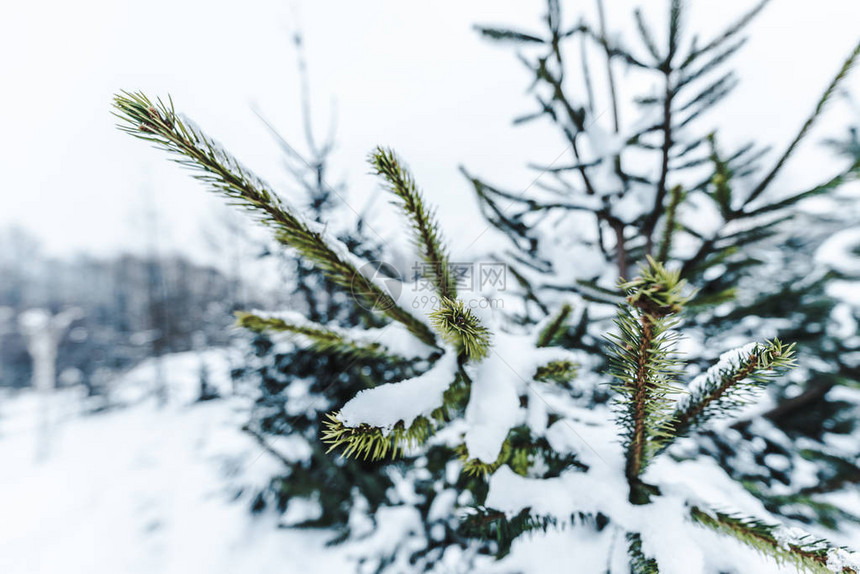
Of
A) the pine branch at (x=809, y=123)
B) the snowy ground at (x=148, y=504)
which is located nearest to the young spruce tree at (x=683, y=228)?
the pine branch at (x=809, y=123)

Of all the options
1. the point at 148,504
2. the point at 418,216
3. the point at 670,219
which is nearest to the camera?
the point at 418,216

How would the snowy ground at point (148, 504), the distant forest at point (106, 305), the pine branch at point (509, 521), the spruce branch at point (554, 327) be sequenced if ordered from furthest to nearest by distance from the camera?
the distant forest at point (106, 305), the snowy ground at point (148, 504), the spruce branch at point (554, 327), the pine branch at point (509, 521)

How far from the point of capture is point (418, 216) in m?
0.62

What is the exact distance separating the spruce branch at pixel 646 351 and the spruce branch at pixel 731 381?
56 millimetres

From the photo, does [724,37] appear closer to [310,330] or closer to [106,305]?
[310,330]

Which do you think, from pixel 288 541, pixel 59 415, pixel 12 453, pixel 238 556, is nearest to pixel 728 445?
pixel 288 541

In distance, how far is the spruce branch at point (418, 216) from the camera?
0.57 metres

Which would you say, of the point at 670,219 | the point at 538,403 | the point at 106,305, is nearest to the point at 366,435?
the point at 538,403

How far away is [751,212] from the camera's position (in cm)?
113

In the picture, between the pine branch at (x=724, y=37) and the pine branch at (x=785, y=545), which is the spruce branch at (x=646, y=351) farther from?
the pine branch at (x=724, y=37)

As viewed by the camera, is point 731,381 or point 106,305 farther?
point 106,305

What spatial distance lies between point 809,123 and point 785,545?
3.40 ft

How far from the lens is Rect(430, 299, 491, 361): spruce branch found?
0.48 metres

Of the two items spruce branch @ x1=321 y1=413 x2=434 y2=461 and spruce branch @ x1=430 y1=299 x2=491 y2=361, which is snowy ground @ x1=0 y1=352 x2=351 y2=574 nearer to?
spruce branch @ x1=321 y1=413 x2=434 y2=461
